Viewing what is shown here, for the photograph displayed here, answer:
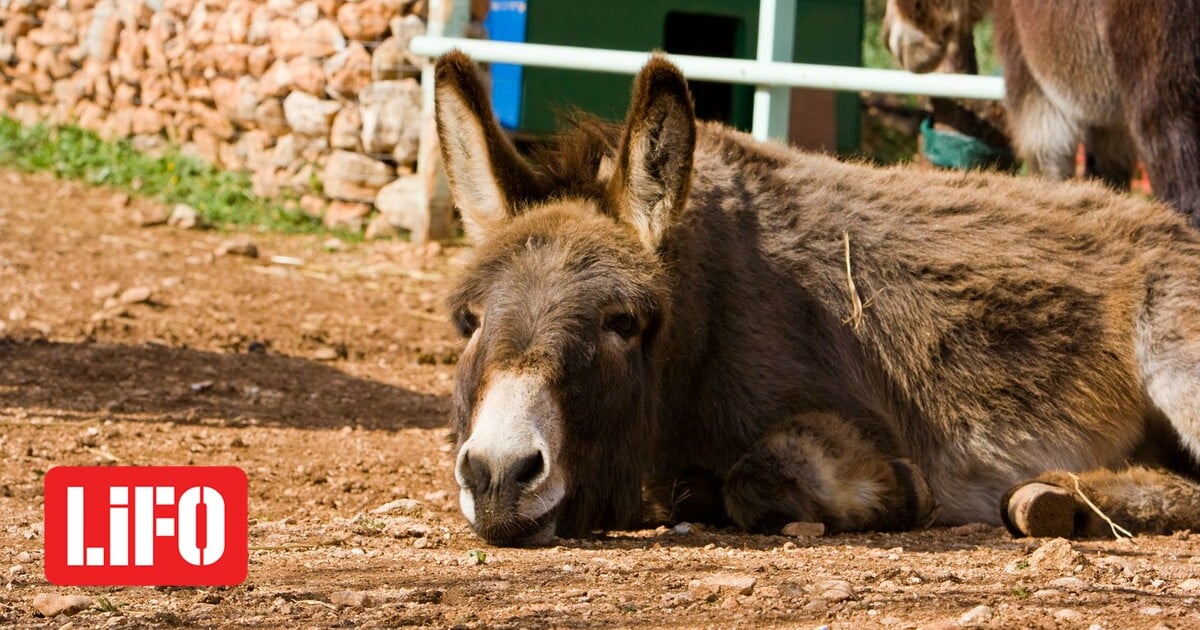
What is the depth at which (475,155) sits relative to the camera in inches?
153

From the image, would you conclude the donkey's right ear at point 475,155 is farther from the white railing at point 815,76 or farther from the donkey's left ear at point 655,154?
the white railing at point 815,76

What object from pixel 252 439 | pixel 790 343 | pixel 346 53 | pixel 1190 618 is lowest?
pixel 252 439

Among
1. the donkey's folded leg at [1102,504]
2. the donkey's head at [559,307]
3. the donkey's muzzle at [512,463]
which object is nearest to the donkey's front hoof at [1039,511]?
the donkey's folded leg at [1102,504]

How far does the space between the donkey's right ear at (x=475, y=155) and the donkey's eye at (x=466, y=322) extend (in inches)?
12.3

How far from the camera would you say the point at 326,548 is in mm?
3404

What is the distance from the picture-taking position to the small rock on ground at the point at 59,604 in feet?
8.82

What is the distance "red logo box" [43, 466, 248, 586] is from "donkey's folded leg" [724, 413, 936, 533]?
1334 mm

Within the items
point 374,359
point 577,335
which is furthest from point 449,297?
point 374,359

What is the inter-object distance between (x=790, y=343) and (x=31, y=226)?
6.37 metres

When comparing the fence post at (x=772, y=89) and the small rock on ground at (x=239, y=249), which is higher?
the fence post at (x=772, y=89)

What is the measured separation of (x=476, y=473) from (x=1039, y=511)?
1.59m

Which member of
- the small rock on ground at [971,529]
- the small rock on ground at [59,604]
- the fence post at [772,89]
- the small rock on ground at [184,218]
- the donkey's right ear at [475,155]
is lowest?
the small rock on ground at [971,529]

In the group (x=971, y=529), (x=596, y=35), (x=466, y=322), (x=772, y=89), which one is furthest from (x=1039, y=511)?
(x=596, y=35)

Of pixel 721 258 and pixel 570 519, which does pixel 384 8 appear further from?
pixel 570 519
